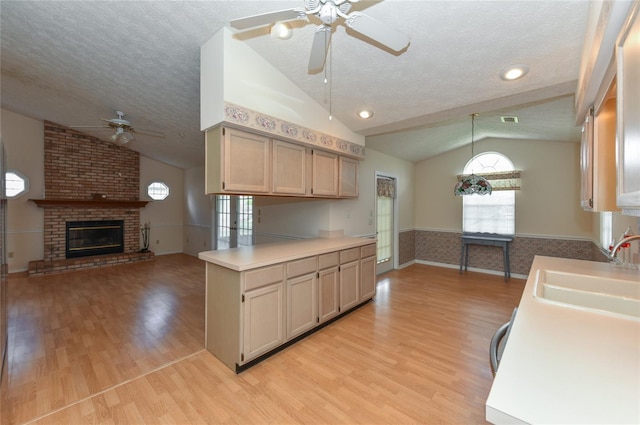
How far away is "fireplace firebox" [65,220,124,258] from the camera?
5.91m

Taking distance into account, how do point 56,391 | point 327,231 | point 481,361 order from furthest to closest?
point 327,231
point 481,361
point 56,391

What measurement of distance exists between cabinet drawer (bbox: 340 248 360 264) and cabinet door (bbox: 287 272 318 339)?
503mm

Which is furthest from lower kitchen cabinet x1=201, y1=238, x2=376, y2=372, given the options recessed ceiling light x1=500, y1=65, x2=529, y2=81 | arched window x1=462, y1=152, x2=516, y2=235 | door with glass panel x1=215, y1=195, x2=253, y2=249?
arched window x1=462, y1=152, x2=516, y2=235

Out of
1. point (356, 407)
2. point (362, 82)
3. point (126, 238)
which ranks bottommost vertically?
point (356, 407)

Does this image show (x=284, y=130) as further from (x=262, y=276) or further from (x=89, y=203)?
(x=89, y=203)

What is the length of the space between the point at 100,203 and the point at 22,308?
311cm

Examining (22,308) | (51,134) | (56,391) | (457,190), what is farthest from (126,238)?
(457,190)

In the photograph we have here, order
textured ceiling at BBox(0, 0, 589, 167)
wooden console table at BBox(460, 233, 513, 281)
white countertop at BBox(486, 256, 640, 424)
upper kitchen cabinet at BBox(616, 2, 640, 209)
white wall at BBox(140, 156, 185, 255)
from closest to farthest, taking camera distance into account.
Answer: white countertop at BBox(486, 256, 640, 424)
upper kitchen cabinet at BBox(616, 2, 640, 209)
textured ceiling at BBox(0, 0, 589, 167)
wooden console table at BBox(460, 233, 513, 281)
white wall at BBox(140, 156, 185, 255)

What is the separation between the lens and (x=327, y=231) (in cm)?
382

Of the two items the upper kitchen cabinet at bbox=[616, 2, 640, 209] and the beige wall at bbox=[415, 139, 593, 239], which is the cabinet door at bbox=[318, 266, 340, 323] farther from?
the beige wall at bbox=[415, 139, 593, 239]

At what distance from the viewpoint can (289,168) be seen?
2.91 meters

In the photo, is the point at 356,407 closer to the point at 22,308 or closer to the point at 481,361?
the point at 481,361

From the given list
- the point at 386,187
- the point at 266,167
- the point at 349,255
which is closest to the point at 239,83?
the point at 266,167

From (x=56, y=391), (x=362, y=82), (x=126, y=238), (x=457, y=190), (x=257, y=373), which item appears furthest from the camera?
(x=126, y=238)
